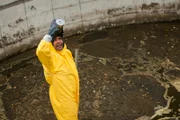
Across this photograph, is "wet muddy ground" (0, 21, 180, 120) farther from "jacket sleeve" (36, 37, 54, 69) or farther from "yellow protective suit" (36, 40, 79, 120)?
"jacket sleeve" (36, 37, 54, 69)

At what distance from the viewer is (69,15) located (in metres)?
8.05

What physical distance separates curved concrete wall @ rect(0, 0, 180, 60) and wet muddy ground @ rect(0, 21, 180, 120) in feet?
0.73

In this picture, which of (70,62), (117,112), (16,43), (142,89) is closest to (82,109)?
(117,112)

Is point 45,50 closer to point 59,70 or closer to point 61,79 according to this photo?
point 59,70

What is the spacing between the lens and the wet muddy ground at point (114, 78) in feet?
19.9

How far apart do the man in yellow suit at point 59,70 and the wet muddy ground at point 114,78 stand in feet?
3.96

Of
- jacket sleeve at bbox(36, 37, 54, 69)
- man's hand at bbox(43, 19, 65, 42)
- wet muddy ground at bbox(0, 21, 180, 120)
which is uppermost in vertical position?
man's hand at bbox(43, 19, 65, 42)

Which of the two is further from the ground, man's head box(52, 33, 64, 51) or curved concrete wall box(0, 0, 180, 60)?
man's head box(52, 33, 64, 51)

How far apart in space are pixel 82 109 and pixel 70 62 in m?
Result: 1.61

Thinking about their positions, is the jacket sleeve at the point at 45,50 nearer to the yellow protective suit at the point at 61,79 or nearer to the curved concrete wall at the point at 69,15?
the yellow protective suit at the point at 61,79

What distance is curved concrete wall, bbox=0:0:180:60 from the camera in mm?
7402

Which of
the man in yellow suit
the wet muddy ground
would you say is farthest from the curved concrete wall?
the man in yellow suit

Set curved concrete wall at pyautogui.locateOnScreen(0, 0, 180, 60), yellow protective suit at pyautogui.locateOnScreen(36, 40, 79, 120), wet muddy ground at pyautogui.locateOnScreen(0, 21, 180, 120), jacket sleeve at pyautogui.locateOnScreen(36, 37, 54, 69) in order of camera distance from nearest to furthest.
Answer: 1. jacket sleeve at pyautogui.locateOnScreen(36, 37, 54, 69)
2. yellow protective suit at pyautogui.locateOnScreen(36, 40, 79, 120)
3. wet muddy ground at pyautogui.locateOnScreen(0, 21, 180, 120)
4. curved concrete wall at pyautogui.locateOnScreen(0, 0, 180, 60)

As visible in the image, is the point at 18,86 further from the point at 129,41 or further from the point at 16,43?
the point at 129,41
